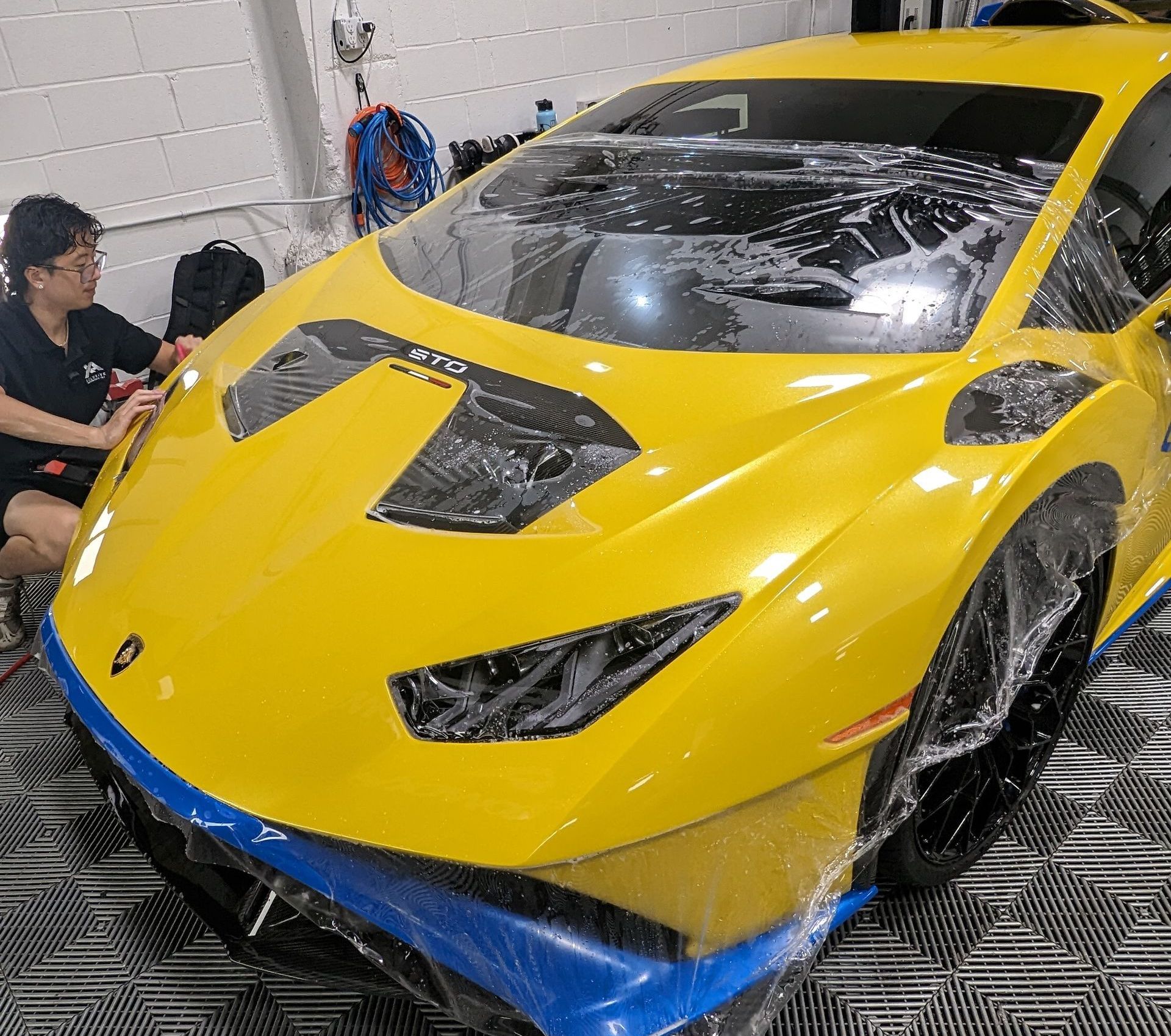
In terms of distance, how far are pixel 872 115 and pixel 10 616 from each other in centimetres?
228

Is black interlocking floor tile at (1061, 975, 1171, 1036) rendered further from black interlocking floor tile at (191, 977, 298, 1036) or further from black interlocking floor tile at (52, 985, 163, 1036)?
black interlocking floor tile at (52, 985, 163, 1036)

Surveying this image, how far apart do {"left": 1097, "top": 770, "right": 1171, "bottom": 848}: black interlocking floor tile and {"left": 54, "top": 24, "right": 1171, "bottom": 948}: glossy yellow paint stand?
0.58 metres

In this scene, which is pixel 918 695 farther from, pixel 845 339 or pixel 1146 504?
pixel 1146 504

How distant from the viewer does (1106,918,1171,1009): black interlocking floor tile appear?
51.9 inches

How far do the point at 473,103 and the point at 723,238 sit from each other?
304 cm

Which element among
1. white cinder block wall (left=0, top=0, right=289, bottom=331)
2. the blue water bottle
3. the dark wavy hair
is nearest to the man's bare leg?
the dark wavy hair

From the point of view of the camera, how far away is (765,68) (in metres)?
1.99

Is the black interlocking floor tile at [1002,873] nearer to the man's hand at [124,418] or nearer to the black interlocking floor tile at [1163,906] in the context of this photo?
the black interlocking floor tile at [1163,906]

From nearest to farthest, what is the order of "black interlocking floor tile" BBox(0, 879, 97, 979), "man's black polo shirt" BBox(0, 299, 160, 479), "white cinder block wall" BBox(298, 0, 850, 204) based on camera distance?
1. "black interlocking floor tile" BBox(0, 879, 97, 979)
2. "man's black polo shirt" BBox(0, 299, 160, 479)
3. "white cinder block wall" BBox(298, 0, 850, 204)

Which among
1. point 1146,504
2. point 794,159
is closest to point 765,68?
point 794,159

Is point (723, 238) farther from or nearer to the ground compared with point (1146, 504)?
farther from the ground

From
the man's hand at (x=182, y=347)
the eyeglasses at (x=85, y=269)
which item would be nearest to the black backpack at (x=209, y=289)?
the man's hand at (x=182, y=347)

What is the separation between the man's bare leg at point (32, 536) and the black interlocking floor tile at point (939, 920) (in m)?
1.92

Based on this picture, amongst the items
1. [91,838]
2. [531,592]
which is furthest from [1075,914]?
[91,838]
